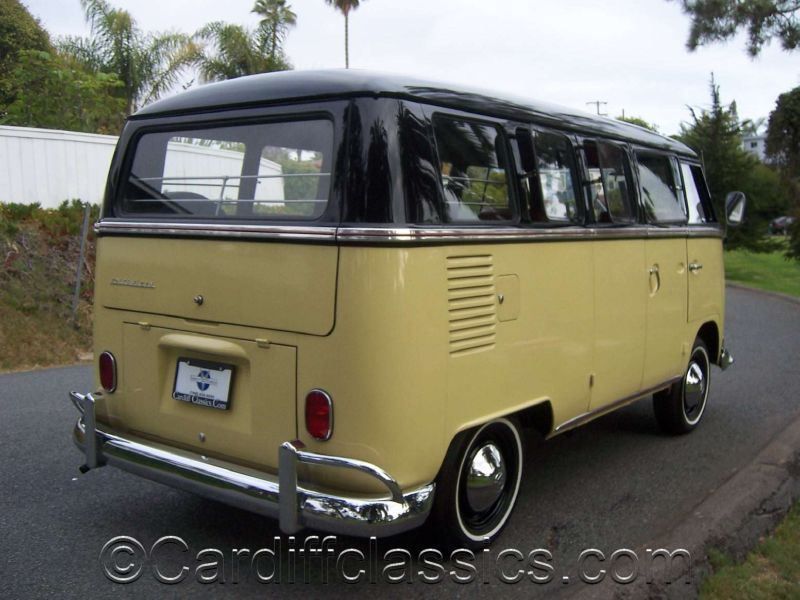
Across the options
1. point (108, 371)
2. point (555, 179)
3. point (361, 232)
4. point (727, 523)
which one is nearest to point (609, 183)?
point (555, 179)

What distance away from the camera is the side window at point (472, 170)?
3623mm

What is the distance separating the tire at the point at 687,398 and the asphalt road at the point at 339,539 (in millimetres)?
124

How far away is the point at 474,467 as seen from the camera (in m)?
3.85

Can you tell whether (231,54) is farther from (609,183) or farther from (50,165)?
(609,183)

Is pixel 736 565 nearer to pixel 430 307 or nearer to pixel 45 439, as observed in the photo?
pixel 430 307

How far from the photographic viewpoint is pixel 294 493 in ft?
10.7

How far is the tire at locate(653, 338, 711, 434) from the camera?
6.00 metres

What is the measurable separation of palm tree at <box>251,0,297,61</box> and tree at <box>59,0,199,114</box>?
3464mm

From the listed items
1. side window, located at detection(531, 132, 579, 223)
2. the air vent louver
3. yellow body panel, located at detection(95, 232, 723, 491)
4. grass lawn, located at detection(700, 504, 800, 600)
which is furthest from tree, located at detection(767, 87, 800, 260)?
the air vent louver

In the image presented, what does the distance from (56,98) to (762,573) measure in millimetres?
15105

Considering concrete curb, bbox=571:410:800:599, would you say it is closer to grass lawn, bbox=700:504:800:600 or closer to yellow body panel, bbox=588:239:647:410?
grass lawn, bbox=700:504:800:600

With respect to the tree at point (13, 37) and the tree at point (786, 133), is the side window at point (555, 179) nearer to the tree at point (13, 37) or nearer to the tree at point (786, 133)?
the tree at point (13, 37)

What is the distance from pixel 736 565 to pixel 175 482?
8.57 ft

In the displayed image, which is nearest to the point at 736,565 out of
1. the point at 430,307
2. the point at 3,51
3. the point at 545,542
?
the point at 545,542
